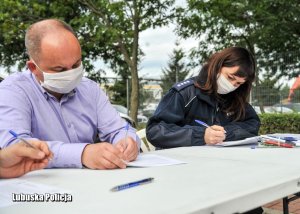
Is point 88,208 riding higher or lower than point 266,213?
higher

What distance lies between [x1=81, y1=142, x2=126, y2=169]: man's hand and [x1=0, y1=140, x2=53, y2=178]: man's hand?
0.70 feet

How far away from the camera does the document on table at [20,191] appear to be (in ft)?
3.42

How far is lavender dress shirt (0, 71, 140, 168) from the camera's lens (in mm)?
1529

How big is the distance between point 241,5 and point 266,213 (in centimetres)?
838

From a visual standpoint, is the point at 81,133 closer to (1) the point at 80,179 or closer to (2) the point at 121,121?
(2) the point at 121,121

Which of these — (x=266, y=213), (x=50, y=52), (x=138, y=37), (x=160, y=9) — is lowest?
(x=266, y=213)

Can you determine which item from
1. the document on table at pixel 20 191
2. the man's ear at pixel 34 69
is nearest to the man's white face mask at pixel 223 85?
the man's ear at pixel 34 69

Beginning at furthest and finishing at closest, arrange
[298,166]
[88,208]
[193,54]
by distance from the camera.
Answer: [193,54], [298,166], [88,208]

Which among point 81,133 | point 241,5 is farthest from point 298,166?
point 241,5

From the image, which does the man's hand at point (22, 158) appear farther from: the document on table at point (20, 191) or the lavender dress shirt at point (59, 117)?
the lavender dress shirt at point (59, 117)

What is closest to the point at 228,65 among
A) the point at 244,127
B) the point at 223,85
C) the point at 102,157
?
the point at 223,85

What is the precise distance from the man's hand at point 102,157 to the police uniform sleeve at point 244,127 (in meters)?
1.00

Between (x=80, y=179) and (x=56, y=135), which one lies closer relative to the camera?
(x=80, y=179)

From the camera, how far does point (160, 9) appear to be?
1035 centimetres
